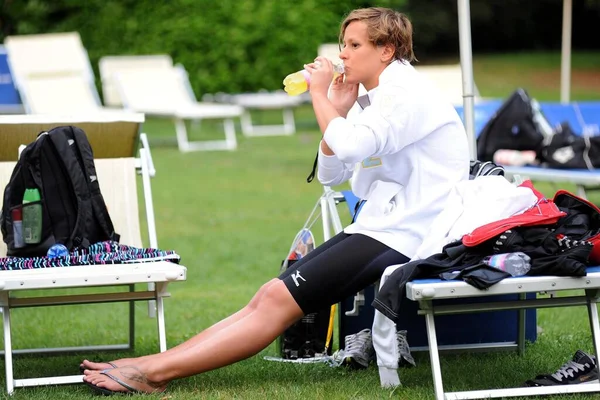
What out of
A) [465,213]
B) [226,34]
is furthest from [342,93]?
[226,34]

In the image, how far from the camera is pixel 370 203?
381 centimetres

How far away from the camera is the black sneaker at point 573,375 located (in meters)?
3.71

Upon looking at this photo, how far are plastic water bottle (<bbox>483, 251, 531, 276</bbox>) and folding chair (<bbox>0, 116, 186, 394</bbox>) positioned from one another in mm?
1101

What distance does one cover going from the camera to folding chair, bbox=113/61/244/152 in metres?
13.6

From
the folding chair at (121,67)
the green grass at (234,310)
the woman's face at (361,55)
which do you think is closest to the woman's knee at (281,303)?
the green grass at (234,310)

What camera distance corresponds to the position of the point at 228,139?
13.5m

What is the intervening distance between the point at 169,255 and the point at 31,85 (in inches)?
381

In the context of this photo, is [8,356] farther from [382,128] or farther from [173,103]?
[173,103]

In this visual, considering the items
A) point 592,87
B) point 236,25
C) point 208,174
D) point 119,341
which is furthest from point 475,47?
point 119,341

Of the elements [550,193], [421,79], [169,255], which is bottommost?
[550,193]

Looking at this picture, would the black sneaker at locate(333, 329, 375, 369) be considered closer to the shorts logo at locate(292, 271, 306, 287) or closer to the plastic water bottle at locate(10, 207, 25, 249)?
the shorts logo at locate(292, 271, 306, 287)

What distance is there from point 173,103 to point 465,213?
11.0 metres

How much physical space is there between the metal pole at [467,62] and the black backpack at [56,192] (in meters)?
1.63

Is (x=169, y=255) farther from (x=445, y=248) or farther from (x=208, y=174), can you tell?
(x=208, y=174)
